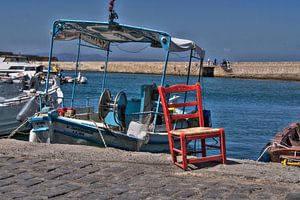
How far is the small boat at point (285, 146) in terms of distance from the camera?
13312 millimetres

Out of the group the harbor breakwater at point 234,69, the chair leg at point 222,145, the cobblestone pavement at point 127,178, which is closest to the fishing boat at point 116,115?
the cobblestone pavement at point 127,178

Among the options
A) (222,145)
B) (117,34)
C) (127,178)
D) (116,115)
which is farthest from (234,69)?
(127,178)

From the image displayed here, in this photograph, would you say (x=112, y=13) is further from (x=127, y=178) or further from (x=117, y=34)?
(x=127, y=178)

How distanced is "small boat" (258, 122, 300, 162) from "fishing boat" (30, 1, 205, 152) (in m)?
2.27

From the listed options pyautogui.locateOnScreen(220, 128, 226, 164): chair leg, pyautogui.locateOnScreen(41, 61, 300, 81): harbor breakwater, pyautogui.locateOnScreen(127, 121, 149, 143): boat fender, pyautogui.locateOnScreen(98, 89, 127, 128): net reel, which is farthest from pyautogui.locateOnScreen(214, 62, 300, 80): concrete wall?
pyautogui.locateOnScreen(220, 128, 226, 164): chair leg

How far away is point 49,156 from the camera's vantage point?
8602 mm

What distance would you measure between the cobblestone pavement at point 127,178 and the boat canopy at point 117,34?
5005 mm

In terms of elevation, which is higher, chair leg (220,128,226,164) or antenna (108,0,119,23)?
antenna (108,0,119,23)

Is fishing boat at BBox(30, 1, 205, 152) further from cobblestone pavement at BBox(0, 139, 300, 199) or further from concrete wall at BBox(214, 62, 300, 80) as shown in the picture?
concrete wall at BBox(214, 62, 300, 80)

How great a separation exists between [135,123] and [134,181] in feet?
22.7

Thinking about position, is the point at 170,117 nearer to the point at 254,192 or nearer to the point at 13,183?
the point at 254,192

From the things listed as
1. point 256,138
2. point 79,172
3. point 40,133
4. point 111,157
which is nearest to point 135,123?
point 40,133

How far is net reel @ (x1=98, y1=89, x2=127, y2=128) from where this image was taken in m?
13.9

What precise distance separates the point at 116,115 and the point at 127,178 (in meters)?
6.99
